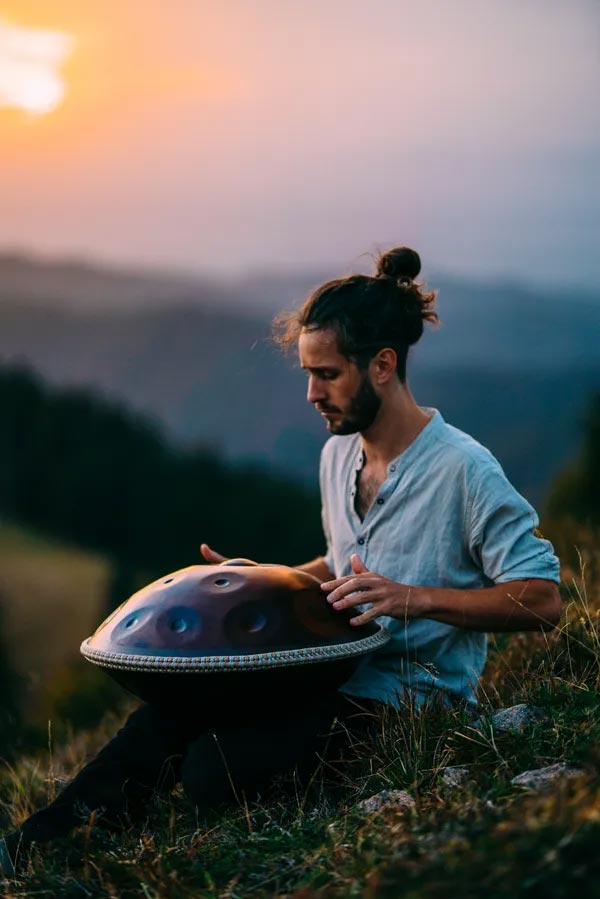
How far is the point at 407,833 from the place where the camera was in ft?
7.39

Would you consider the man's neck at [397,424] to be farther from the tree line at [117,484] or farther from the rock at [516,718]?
the tree line at [117,484]

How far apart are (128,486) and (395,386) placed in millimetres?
52865

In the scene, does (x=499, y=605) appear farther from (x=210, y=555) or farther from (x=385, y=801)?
(x=210, y=555)

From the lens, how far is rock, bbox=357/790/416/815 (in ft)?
8.50

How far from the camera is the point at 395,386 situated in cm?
348

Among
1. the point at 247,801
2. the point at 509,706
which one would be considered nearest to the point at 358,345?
the point at 509,706

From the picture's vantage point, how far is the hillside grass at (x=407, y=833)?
1.85m

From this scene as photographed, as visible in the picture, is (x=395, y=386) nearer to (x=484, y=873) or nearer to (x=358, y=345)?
(x=358, y=345)

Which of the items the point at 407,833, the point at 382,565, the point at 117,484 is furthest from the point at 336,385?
the point at 117,484

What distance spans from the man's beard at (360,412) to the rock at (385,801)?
4.04 ft

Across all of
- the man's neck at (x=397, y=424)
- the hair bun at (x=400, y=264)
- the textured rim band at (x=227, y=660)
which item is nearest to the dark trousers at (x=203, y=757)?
the textured rim band at (x=227, y=660)

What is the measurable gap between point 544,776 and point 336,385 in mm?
1461

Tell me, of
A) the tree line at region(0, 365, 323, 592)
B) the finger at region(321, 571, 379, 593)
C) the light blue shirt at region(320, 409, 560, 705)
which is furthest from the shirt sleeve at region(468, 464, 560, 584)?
the tree line at region(0, 365, 323, 592)

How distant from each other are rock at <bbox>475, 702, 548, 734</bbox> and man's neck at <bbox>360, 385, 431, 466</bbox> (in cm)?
94
